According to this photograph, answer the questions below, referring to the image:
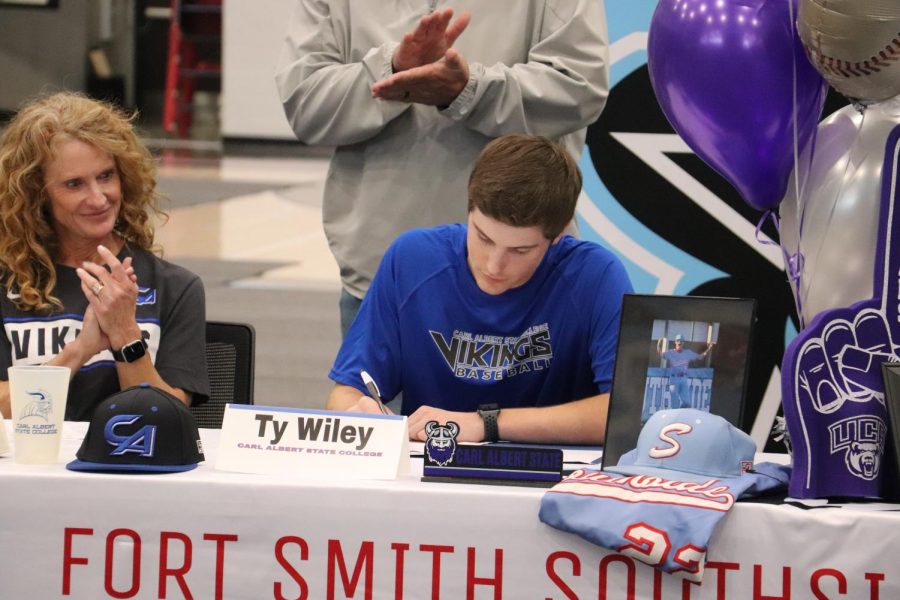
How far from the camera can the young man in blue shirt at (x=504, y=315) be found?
6.79ft

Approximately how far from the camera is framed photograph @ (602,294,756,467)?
170 centimetres

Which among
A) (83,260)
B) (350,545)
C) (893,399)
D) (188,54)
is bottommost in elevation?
(350,545)

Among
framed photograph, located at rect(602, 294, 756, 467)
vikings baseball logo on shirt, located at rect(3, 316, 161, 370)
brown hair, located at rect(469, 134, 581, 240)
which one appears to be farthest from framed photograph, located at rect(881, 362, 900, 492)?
vikings baseball logo on shirt, located at rect(3, 316, 161, 370)

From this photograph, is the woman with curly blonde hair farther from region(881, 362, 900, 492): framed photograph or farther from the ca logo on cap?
region(881, 362, 900, 492): framed photograph

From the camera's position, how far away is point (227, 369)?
2.52 m

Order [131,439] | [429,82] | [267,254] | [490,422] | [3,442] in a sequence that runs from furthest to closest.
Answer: [267,254] → [429,82] → [490,422] → [3,442] → [131,439]

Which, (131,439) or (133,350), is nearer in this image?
(131,439)

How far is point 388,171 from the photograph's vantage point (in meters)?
2.81

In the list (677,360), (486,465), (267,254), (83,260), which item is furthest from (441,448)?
(267,254)

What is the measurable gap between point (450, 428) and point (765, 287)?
86.5 inches

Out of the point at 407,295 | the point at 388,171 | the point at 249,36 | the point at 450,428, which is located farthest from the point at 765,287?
the point at 249,36

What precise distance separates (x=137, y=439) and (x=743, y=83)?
90 cm

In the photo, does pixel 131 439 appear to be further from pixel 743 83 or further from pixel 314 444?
pixel 743 83

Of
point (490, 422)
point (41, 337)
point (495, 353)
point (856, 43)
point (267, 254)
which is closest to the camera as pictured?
point (856, 43)
